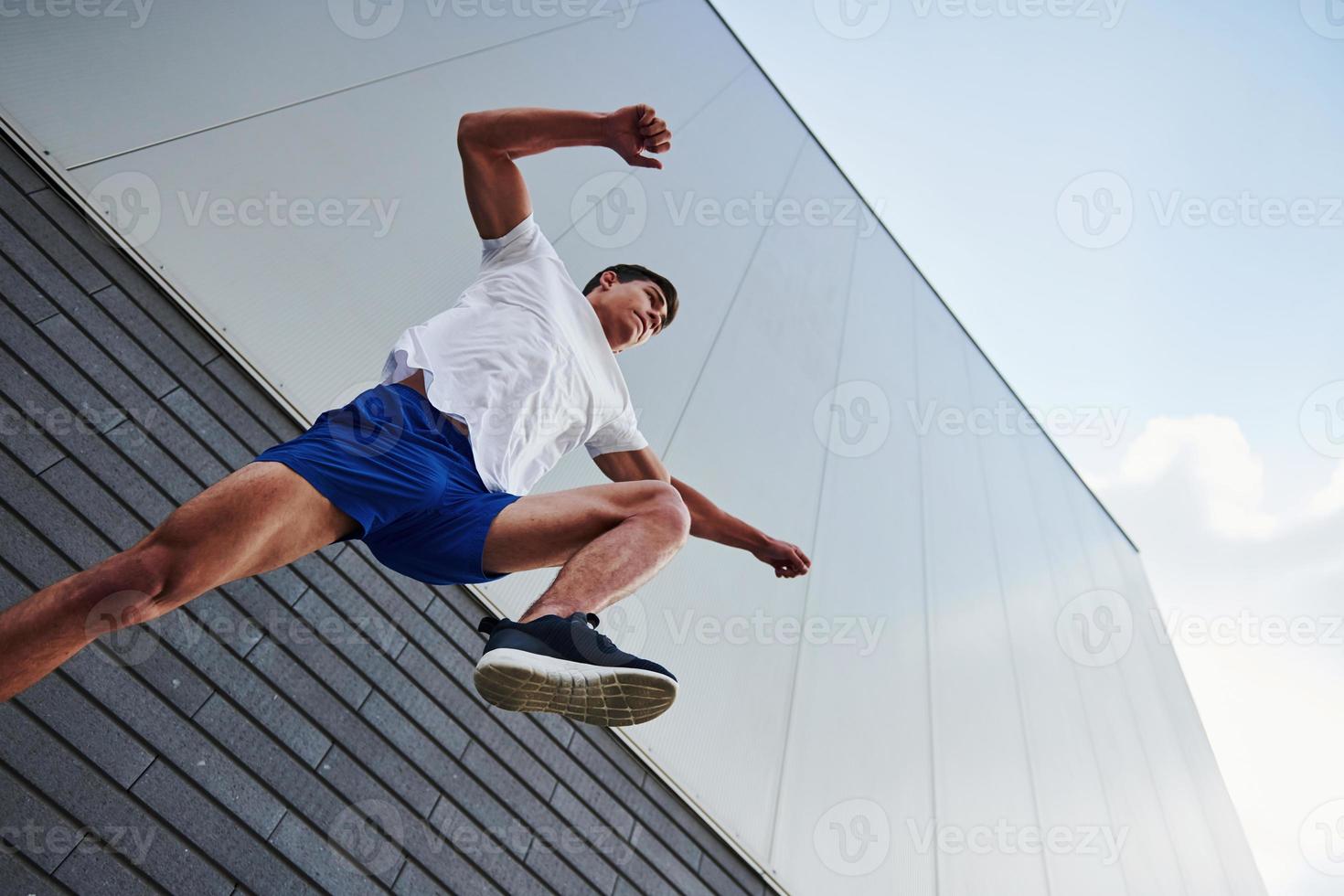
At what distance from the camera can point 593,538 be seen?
132 centimetres

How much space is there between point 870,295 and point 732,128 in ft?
3.78

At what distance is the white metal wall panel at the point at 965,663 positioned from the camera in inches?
138

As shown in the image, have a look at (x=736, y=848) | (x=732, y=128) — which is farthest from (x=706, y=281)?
(x=736, y=848)

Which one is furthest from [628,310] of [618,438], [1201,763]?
[1201,763]

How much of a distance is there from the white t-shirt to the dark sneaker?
38cm

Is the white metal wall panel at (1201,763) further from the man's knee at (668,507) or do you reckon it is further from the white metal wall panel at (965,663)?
the man's knee at (668,507)

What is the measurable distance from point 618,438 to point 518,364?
0.42 m

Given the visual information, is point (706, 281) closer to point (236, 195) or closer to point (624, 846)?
point (236, 195)

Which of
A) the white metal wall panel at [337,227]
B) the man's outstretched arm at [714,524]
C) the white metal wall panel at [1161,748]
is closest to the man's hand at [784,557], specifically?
the man's outstretched arm at [714,524]

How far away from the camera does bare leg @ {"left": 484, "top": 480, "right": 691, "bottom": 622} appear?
4.04 ft

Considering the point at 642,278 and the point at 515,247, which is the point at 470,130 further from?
the point at 642,278

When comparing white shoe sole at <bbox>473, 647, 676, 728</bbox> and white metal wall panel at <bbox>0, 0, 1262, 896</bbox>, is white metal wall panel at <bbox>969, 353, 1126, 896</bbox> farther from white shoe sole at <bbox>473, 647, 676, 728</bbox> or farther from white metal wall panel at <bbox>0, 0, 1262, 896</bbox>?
white shoe sole at <bbox>473, 647, 676, 728</bbox>

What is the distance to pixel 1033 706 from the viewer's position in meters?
4.29

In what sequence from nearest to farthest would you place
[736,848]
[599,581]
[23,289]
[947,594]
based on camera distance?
[599,581], [23,289], [736,848], [947,594]
